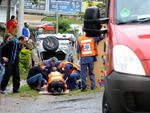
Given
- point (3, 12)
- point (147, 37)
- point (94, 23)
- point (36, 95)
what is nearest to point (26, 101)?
point (36, 95)

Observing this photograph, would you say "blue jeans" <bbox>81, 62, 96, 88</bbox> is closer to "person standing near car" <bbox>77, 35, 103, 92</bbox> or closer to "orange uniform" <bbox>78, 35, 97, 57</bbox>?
"person standing near car" <bbox>77, 35, 103, 92</bbox>

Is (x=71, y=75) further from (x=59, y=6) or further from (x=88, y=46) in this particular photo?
(x=59, y=6)

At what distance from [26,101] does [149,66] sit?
6.33 metres

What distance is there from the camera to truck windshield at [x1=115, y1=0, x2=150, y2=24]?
16.7 feet

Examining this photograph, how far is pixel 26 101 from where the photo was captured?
10.3m

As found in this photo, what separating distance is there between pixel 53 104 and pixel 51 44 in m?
6.93

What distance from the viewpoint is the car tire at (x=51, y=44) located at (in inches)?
638

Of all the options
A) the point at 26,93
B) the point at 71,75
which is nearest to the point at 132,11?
the point at 26,93

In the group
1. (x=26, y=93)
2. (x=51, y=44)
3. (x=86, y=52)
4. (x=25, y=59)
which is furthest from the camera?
(x=51, y=44)

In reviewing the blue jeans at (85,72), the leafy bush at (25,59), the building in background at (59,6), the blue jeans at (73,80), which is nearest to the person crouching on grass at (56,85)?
the blue jeans at (85,72)

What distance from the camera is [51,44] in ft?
53.4

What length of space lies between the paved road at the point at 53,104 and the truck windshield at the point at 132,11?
3256 millimetres

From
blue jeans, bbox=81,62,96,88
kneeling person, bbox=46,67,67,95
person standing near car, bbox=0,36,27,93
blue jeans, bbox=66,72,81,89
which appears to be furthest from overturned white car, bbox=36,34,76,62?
kneeling person, bbox=46,67,67,95

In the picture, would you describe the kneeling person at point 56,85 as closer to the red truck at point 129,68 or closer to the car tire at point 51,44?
the car tire at point 51,44
